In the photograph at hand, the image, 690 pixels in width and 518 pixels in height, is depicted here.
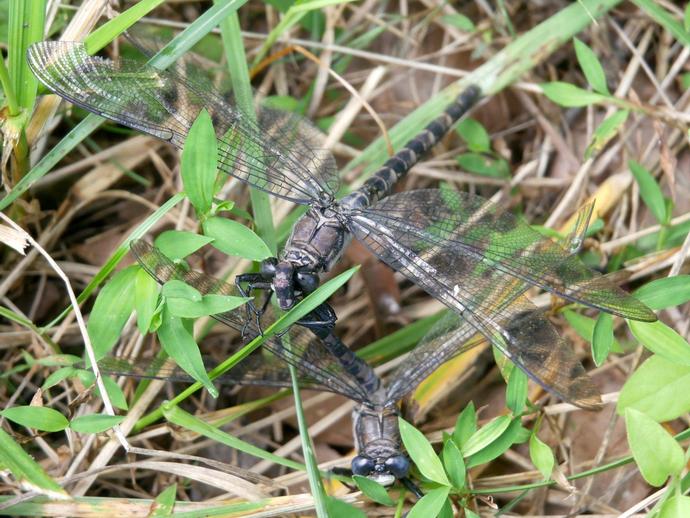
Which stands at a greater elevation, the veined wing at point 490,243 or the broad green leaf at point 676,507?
the veined wing at point 490,243

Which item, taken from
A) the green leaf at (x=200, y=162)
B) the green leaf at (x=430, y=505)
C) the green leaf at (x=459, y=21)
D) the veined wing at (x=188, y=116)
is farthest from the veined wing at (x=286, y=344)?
the green leaf at (x=459, y=21)

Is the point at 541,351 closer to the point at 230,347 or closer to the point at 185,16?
the point at 230,347

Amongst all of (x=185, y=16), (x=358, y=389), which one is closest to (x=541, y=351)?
(x=358, y=389)

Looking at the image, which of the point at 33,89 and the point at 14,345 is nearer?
the point at 33,89

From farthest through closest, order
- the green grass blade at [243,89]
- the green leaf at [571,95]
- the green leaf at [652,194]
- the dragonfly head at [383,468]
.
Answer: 1. the green leaf at [571,95]
2. the green leaf at [652,194]
3. the green grass blade at [243,89]
4. the dragonfly head at [383,468]

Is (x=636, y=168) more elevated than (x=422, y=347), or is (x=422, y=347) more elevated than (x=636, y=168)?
(x=636, y=168)

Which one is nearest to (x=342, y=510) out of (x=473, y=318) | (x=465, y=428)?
(x=465, y=428)

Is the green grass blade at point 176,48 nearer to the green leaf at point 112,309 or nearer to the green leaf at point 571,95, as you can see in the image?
the green leaf at point 112,309
